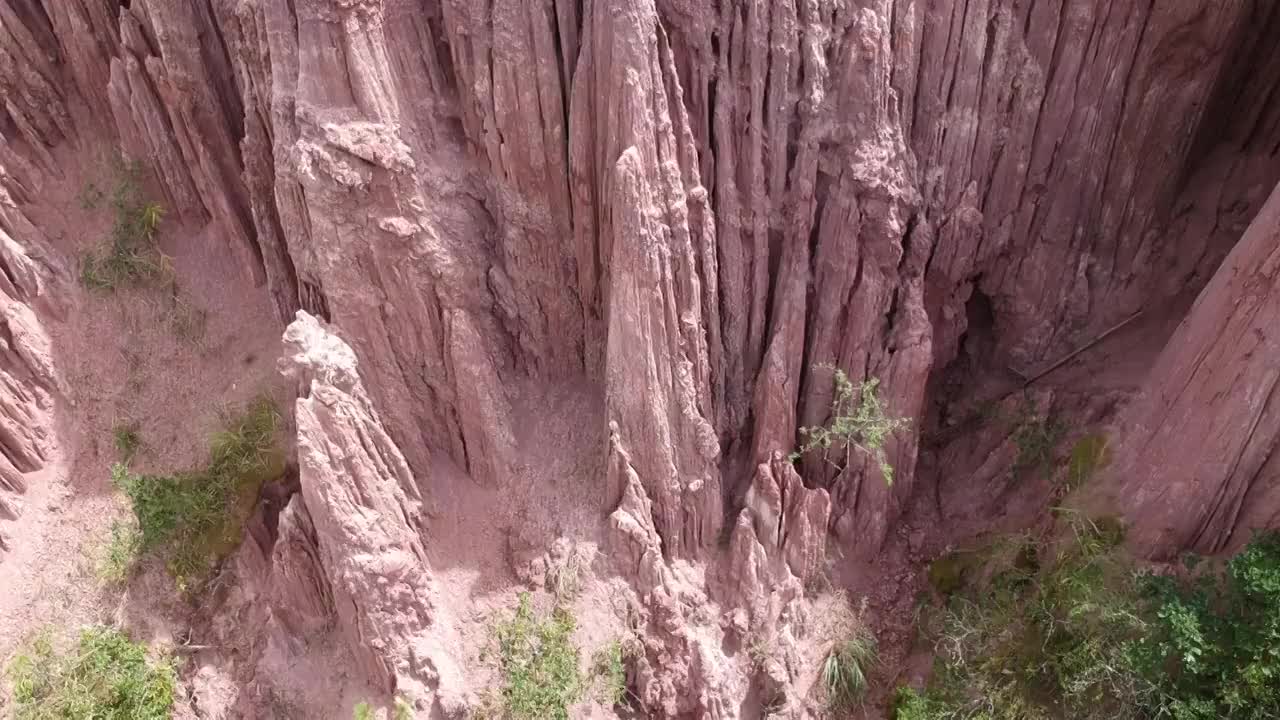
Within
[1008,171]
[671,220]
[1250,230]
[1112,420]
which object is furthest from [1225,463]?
[671,220]

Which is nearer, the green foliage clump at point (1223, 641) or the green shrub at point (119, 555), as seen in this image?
the green foliage clump at point (1223, 641)

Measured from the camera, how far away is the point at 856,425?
11.5m

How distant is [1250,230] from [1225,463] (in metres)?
2.98

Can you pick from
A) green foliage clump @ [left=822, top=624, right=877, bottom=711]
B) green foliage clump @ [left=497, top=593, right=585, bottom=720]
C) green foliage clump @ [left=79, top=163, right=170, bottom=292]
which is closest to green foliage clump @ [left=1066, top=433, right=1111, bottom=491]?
green foliage clump @ [left=822, top=624, right=877, bottom=711]

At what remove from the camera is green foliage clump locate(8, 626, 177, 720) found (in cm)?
1079

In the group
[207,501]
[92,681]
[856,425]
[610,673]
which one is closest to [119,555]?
[207,501]

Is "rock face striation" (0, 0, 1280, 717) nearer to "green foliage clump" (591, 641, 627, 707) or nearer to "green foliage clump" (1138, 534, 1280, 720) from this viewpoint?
"green foliage clump" (591, 641, 627, 707)

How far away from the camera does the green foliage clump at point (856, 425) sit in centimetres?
1131

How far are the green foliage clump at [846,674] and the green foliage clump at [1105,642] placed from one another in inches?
24.8

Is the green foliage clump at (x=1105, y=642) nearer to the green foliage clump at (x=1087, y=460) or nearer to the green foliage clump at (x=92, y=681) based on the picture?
the green foliage clump at (x=1087, y=460)

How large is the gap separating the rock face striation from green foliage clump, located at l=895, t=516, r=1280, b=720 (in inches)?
32.2

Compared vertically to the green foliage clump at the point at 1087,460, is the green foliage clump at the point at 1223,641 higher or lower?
lower

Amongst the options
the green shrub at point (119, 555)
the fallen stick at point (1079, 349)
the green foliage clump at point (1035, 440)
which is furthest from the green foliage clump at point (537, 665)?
the fallen stick at point (1079, 349)

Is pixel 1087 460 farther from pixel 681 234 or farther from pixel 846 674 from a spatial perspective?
pixel 681 234
